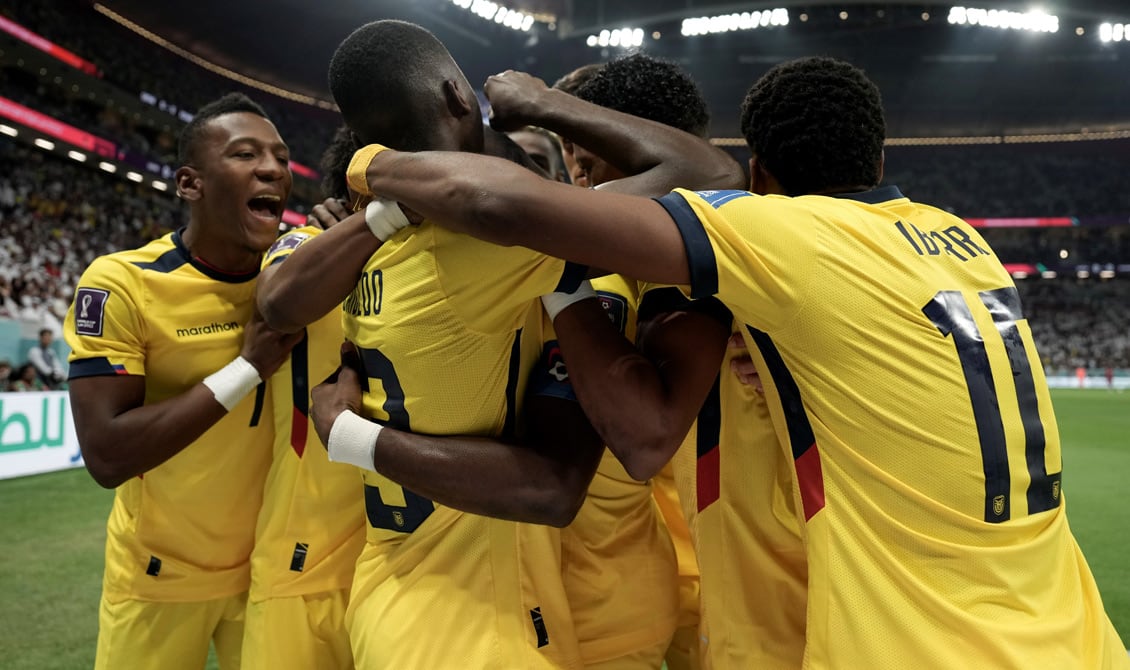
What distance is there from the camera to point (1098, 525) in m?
7.48

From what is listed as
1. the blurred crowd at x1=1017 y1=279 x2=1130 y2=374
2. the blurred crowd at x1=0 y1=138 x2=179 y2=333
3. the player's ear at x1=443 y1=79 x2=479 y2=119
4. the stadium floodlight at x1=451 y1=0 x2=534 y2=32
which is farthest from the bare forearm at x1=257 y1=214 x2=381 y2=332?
the blurred crowd at x1=1017 y1=279 x2=1130 y2=374

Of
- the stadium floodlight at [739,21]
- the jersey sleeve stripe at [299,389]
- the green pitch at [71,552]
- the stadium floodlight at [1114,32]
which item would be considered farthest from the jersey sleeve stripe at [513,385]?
the stadium floodlight at [1114,32]

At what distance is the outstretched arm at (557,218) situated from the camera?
Result: 1404 millimetres

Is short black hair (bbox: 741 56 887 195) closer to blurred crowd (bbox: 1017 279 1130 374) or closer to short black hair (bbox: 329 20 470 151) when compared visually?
short black hair (bbox: 329 20 470 151)

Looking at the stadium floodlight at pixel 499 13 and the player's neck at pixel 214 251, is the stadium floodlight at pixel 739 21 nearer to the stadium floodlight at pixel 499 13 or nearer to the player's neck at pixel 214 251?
the stadium floodlight at pixel 499 13

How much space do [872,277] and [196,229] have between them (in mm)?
2355

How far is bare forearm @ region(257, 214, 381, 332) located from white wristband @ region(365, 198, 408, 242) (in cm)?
3

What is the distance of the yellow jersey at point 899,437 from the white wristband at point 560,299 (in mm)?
318

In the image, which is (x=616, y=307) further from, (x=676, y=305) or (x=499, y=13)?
(x=499, y=13)

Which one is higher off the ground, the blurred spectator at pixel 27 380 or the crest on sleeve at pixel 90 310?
the crest on sleeve at pixel 90 310

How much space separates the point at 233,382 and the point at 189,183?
2.93ft

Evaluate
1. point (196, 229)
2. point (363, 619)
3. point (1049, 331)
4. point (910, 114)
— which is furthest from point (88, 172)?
point (1049, 331)

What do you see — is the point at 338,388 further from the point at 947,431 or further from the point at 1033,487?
the point at 1033,487

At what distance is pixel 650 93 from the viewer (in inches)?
87.6
